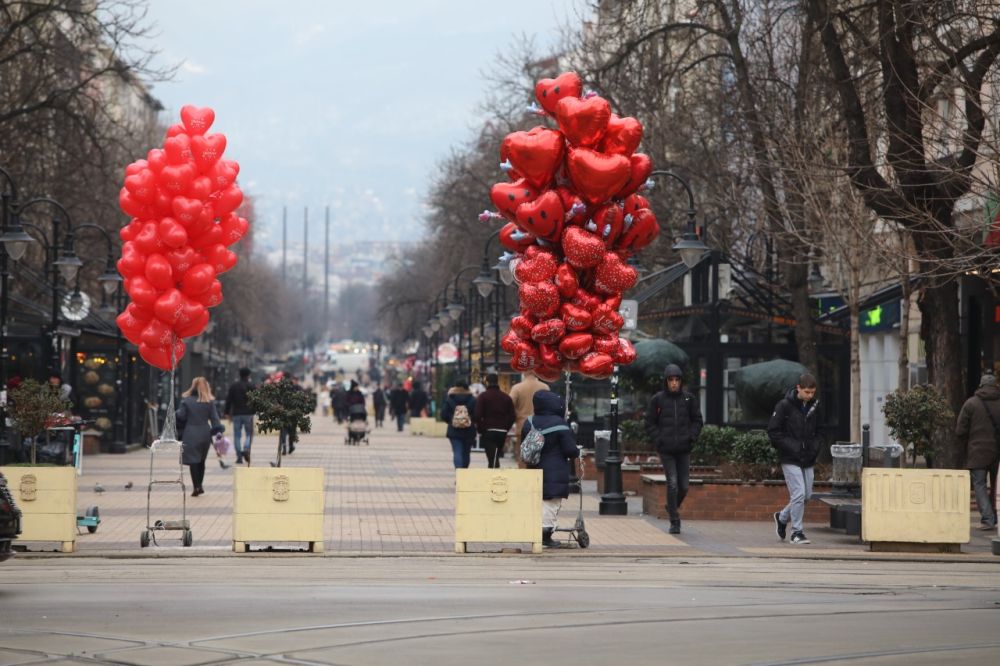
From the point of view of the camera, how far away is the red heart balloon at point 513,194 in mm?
21641

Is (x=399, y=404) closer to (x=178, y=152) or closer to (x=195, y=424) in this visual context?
(x=178, y=152)

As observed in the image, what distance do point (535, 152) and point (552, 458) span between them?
13.0 feet

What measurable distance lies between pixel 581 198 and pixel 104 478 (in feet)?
40.6

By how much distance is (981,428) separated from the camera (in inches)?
840

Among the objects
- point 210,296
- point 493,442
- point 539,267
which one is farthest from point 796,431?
point 210,296

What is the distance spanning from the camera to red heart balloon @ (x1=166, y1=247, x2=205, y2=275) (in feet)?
84.4

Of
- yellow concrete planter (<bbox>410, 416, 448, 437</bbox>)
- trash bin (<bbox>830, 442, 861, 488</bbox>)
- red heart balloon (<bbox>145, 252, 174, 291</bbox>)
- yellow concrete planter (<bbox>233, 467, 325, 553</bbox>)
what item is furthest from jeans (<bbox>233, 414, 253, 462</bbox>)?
yellow concrete planter (<bbox>410, 416, 448, 437</bbox>)

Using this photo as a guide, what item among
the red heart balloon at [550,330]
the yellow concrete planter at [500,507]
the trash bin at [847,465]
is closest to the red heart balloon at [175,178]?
the red heart balloon at [550,330]

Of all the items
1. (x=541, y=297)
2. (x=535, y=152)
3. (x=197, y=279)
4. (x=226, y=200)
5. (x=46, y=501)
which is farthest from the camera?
(x=226, y=200)

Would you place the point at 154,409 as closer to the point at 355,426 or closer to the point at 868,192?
the point at 355,426

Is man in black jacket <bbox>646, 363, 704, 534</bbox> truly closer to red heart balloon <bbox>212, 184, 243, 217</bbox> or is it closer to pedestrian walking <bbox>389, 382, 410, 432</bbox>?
red heart balloon <bbox>212, 184, 243, 217</bbox>

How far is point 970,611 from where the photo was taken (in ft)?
43.9

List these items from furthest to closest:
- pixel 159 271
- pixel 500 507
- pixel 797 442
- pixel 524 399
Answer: pixel 159 271 → pixel 524 399 → pixel 797 442 → pixel 500 507

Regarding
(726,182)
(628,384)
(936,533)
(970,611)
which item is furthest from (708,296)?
(970,611)
